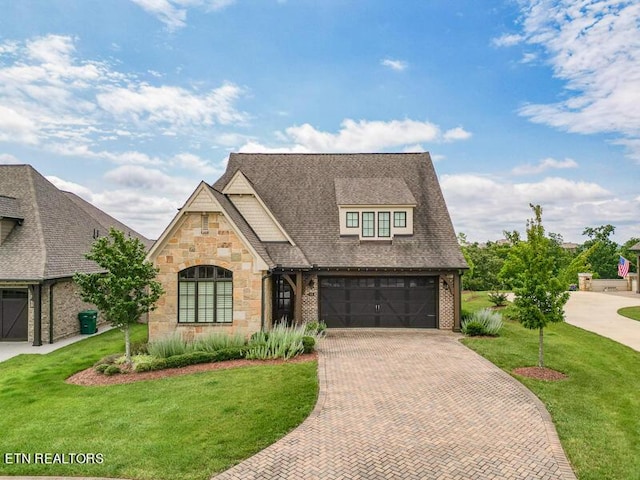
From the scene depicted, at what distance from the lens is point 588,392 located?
10578 millimetres

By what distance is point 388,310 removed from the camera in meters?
19.2

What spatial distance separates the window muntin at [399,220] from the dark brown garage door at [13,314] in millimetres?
17107

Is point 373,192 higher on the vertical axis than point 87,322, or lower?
higher

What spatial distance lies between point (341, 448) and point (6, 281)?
16.3 metres

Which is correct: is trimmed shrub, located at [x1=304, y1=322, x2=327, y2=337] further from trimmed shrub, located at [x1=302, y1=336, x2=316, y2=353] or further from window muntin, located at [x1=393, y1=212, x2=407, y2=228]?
window muntin, located at [x1=393, y1=212, x2=407, y2=228]

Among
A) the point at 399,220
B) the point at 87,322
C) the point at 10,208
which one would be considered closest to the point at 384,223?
the point at 399,220

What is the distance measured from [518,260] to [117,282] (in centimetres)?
1280

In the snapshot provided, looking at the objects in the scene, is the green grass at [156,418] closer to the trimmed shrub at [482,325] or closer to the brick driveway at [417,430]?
the brick driveway at [417,430]

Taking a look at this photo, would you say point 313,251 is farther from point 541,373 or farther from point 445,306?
point 541,373

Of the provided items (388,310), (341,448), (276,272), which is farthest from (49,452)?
(388,310)

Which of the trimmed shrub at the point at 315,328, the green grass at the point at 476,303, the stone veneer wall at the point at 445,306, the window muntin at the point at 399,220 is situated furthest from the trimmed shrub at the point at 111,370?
the green grass at the point at 476,303

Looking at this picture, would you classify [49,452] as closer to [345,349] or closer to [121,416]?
[121,416]

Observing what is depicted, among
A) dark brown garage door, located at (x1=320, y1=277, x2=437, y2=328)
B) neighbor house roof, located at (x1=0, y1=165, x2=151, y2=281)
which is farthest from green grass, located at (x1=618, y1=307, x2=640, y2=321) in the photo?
neighbor house roof, located at (x1=0, y1=165, x2=151, y2=281)

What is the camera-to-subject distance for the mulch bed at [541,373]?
38.3 ft
